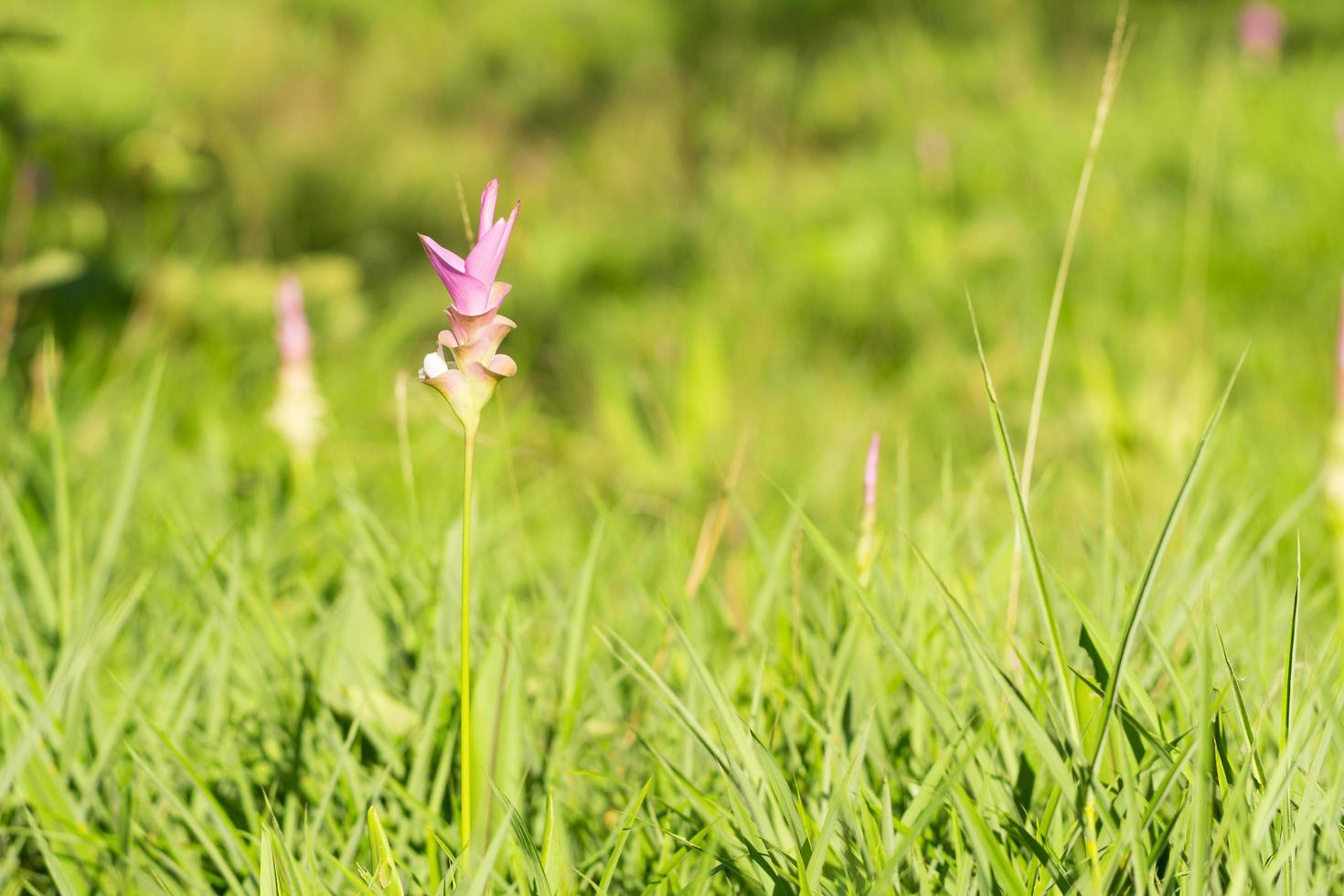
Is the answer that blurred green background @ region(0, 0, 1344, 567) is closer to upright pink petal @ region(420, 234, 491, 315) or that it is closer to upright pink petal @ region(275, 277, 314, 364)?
upright pink petal @ region(275, 277, 314, 364)

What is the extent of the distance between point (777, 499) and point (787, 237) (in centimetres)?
170

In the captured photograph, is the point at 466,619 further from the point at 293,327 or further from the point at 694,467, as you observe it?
the point at 694,467

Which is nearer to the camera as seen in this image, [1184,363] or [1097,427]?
[1097,427]

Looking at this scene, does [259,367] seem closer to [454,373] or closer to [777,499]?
[777,499]

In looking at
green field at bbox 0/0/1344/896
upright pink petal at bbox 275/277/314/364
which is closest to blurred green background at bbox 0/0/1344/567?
green field at bbox 0/0/1344/896

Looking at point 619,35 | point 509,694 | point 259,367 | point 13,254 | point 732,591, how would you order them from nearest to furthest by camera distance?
point 509,694, point 732,591, point 13,254, point 259,367, point 619,35

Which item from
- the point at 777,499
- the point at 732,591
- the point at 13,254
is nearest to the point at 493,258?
the point at 732,591

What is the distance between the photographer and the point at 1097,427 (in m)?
2.01

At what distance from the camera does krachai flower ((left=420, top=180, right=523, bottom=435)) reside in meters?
0.63

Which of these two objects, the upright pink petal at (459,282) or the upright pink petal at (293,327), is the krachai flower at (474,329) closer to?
the upright pink petal at (459,282)

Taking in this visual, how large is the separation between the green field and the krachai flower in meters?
0.17

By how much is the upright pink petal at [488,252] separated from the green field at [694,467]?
17cm

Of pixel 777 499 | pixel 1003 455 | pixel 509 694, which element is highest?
pixel 1003 455

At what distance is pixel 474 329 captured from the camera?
0.65 metres
